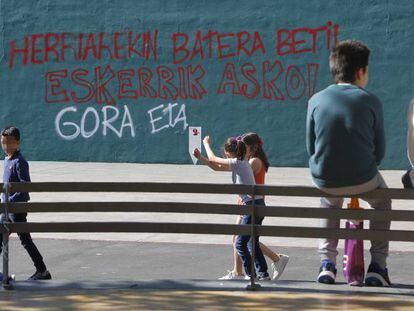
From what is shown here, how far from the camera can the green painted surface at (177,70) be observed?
21469mm

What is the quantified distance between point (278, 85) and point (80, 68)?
14.3 feet

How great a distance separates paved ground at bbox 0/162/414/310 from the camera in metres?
7.21

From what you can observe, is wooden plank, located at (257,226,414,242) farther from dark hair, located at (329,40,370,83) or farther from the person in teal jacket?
dark hair, located at (329,40,370,83)

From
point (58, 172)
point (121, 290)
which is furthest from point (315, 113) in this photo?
point (58, 172)

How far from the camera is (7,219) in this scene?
25.3 feet

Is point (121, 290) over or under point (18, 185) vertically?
under

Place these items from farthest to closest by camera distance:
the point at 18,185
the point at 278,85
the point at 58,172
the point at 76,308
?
the point at 278,85
the point at 58,172
the point at 18,185
the point at 76,308

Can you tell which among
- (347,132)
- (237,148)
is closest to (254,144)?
(237,148)

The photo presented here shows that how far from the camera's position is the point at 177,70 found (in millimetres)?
22234

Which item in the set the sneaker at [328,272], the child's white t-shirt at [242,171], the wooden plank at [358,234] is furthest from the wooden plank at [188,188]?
the child's white t-shirt at [242,171]

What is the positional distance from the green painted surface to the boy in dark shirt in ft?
42.1

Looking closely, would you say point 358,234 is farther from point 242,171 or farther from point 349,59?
point 242,171

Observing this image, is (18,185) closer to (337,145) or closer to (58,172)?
(337,145)

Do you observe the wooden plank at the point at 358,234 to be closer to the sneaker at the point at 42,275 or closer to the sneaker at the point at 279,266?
the sneaker at the point at 279,266
